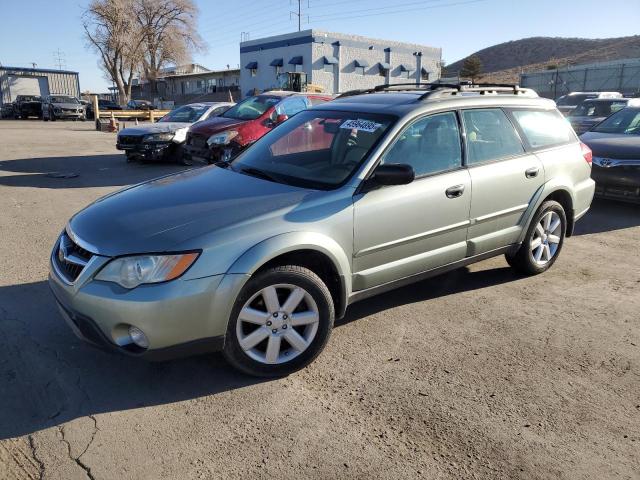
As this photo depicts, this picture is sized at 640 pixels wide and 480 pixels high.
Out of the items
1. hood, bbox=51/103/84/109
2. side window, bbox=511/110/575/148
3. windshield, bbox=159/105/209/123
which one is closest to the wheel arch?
side window, bbox=511/110/575/148

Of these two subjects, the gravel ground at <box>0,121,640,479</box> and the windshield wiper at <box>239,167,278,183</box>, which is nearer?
the gravel ground at <box>0,121,640,479</box>

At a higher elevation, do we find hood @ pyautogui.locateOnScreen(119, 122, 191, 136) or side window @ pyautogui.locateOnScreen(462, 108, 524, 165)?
side window @ pyautogui.locateOnScreen(462, 108, 524, 165)

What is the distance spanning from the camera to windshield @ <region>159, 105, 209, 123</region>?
13289 millimetres

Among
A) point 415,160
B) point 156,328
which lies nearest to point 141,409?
point 156,328

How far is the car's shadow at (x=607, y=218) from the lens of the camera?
7.16 meters

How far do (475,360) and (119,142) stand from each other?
36.8 ft

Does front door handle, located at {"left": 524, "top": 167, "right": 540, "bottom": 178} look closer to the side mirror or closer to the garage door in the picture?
the side mirror

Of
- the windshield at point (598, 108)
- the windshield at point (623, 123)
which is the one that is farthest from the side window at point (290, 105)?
the windshield at point (598, 108)

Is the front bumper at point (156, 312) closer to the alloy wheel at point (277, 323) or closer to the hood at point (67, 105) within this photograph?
the alloy wheel at point (277, 323)

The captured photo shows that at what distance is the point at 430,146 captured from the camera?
13.3 ft

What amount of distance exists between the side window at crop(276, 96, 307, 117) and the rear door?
6.88m

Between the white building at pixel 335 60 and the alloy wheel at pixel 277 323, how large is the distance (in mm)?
41179

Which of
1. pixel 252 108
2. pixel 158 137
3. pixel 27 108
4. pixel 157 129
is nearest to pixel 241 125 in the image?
pixel 252 108

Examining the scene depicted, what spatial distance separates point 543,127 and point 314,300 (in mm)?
3209
